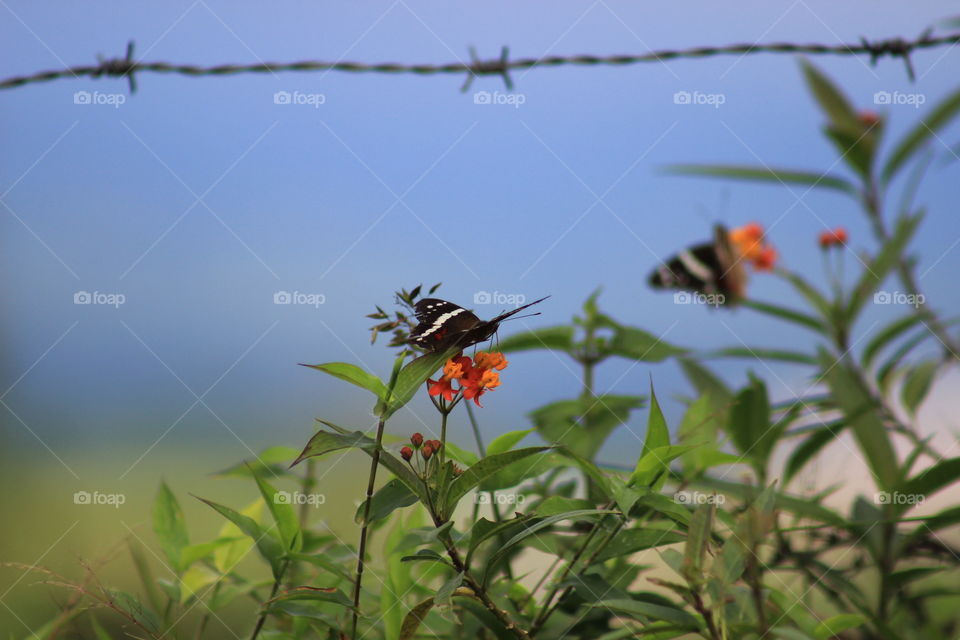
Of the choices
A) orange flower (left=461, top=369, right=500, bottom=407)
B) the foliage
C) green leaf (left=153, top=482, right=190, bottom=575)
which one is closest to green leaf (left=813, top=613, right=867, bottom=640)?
the foliage

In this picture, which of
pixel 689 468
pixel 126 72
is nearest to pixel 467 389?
pixel 689 468

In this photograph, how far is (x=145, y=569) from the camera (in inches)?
30.9

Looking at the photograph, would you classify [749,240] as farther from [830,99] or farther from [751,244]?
[830,99]

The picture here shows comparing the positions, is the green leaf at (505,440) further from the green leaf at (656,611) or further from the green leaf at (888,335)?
the green leaf at (888,335)

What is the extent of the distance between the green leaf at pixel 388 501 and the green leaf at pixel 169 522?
304mm

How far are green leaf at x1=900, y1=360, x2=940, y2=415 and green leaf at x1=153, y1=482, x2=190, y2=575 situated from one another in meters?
0.86

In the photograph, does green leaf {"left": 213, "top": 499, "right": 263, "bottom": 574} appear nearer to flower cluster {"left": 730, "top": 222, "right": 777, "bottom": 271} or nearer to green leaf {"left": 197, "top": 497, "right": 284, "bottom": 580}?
green leaf {"left": 197, "top": 497, "right": 284, "bottom": 580}

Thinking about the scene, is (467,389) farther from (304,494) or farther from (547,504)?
(304,494)

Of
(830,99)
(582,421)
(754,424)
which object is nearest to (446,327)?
(582,421)

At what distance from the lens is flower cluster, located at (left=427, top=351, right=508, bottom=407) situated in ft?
1.89

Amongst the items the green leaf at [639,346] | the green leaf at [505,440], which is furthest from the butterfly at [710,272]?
the green leaf at [505,440]

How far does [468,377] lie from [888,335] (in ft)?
1.90

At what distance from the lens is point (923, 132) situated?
2.76 ft

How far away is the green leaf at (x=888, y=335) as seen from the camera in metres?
0.84
